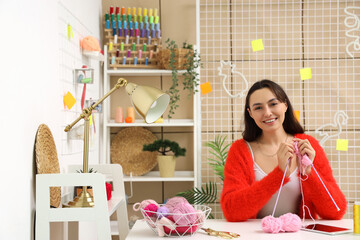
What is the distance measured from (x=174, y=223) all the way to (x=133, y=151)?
82.3 inches

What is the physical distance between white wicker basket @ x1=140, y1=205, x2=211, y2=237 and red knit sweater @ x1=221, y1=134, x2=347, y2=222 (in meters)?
0.47

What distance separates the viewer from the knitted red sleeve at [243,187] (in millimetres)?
2092

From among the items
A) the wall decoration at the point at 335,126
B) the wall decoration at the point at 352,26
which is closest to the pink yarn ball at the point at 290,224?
the wall decoration at the point at 335,126

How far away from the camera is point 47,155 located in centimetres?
204

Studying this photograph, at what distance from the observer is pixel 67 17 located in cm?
255

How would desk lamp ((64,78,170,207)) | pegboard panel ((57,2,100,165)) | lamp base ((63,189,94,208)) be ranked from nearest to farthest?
desk lamp ((64,78,170,207)) < lamp base ((63,189,94,208)) < pegboard panel ((57,2,100,165))

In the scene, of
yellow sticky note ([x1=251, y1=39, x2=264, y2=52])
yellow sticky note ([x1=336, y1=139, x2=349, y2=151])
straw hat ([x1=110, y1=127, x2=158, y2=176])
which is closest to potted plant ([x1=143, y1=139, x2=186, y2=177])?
straw hat ([x1=110, y1=127, x2=158, y2=176])

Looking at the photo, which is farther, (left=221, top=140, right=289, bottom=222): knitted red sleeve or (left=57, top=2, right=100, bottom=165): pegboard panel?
(left=57, top=2, right=100, bottom=165): pegboard panel

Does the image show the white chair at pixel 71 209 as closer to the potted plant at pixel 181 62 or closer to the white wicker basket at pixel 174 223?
the white wicker basket at pixel 174 223

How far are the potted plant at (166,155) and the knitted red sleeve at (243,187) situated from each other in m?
1.12

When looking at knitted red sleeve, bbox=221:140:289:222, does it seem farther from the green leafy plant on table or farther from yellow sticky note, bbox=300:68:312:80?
yellow sticky note, bbox=300:68:312:80

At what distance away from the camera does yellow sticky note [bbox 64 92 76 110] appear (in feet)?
7.99

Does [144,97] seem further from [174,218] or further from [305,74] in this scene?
[305,74]

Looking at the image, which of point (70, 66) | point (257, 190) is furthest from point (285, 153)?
point (70, 66)
